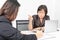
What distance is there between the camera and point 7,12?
5.01 ft

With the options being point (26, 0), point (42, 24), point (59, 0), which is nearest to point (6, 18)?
point (42, 24)

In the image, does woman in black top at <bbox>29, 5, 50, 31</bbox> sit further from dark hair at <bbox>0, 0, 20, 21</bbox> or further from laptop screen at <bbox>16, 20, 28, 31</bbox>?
dark hair at <bbox>0, 0, 20, 21</bbox>

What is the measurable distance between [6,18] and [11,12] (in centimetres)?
8

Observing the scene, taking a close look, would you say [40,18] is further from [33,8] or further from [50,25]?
[33,8]

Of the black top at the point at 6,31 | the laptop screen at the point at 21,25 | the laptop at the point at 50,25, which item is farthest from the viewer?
the laptop screen at the point at 21,25

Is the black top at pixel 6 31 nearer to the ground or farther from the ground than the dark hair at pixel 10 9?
nearer to the ground

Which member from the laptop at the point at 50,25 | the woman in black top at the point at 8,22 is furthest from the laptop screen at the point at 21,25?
the woman in black top at the point at 8,22

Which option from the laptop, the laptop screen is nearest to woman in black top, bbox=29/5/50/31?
the laptop screen

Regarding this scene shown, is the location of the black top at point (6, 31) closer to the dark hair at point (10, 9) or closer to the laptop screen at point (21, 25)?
the dark hair at point (10, 9)

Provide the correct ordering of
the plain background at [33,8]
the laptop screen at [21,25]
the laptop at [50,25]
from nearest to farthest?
the laptop at [50,25] → the laptop screen at [21,25] → the plain background at [33,8]

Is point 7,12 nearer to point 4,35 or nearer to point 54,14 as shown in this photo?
point 4,35

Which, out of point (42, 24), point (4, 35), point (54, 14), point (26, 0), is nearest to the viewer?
point (4, 35)

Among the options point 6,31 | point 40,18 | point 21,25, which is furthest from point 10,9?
point 40,18

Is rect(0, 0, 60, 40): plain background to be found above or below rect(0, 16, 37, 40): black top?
above
